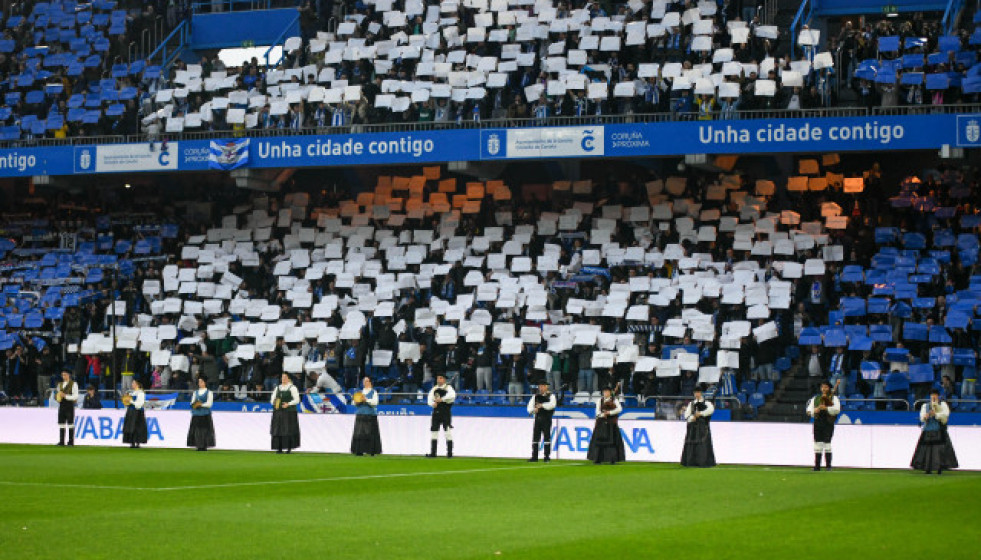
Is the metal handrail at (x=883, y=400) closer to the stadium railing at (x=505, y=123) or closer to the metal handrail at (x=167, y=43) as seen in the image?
the stadium railing at (x=505, y=123)

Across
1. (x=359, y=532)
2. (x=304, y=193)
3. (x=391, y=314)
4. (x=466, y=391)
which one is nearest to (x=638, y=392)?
(x=466, y=391)

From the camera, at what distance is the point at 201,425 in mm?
32500

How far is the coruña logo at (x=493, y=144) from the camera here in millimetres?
37688

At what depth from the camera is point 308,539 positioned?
14.5 metres

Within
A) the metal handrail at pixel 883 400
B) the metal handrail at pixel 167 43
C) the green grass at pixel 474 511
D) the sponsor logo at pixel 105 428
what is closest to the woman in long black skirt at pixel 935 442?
the green grass at pixel 474 511

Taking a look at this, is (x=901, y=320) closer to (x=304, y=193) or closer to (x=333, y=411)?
(x=333, y=411)

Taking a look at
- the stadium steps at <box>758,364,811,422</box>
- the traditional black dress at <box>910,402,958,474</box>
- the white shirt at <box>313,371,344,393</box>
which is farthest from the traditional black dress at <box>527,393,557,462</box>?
the white shirt at <box>313,371,344,393</box>

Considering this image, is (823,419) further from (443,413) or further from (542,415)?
(443,413)

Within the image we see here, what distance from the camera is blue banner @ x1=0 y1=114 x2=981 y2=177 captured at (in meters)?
34.3

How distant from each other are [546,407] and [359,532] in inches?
551

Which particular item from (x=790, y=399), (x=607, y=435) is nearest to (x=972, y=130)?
(x=790, y=399)

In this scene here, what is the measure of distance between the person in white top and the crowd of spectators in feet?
7.43

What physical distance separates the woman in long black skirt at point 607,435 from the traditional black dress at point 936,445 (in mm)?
5793

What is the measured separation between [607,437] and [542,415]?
5.00 ft
